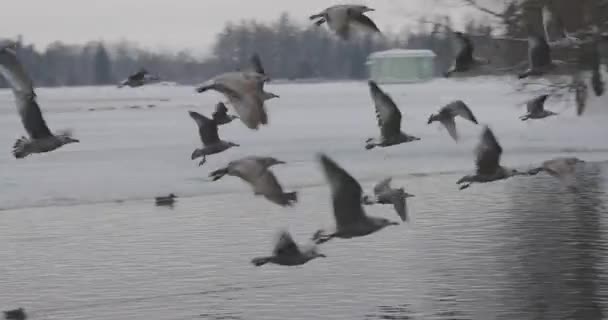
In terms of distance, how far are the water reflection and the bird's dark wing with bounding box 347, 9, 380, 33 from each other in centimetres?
315

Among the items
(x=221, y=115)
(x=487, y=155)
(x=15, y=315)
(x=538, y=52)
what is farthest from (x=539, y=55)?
(x=15, y=315)

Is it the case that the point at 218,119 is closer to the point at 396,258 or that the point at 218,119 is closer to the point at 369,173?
the point at 396,258

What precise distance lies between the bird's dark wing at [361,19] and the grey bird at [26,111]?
2392 millimetres

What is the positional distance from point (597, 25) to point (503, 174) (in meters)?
7.64

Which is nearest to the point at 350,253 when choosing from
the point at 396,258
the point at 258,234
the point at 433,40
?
the point at 396,258

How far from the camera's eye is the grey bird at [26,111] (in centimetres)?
914

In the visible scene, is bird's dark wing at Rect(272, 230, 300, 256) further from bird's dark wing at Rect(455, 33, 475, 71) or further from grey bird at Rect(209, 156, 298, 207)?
bird's dark wing at Rect(455, 33, 475, 71)

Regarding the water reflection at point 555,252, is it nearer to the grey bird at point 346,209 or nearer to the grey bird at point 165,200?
the grey bird at point 346,209

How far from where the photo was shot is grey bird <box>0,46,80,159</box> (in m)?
9.14

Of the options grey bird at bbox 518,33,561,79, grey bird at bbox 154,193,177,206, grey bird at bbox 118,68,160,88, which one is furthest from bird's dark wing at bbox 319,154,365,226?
grey bird at bbox 154,193,177,206

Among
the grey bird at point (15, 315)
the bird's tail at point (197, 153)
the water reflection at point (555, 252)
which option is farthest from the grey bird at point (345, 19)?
the grey bird at point (15, 315)

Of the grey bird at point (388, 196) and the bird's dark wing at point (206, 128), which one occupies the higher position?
the bird's dark wing at point (206, 128)

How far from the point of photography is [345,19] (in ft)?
31.3

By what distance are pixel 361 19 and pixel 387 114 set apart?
Result: 0.88 m
